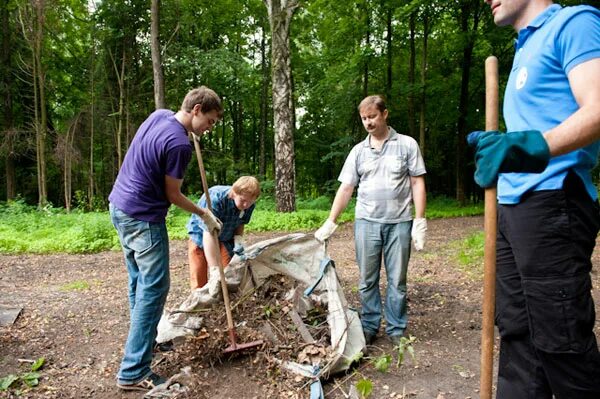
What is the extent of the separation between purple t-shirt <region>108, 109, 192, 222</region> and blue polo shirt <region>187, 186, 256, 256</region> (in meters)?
0.68

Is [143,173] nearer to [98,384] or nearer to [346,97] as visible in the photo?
[98,384]

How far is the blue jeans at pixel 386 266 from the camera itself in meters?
2.99

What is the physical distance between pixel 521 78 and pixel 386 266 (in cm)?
186

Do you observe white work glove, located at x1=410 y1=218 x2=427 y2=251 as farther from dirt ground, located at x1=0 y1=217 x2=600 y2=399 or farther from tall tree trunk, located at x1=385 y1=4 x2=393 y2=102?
tall tree trunk, located at x1=385 y1=4 x2=393 y2=102

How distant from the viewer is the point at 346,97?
52.2 ft

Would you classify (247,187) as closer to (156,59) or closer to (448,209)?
(156,59)

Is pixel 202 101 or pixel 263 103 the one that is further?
pixel 263 103

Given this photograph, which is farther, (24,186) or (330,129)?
(330,129)

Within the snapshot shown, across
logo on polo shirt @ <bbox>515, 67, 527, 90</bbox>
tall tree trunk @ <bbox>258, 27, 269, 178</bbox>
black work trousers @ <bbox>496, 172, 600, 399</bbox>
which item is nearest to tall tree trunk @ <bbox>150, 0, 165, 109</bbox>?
tall tree trunk @ <bbox>258, 27, 269, 178</bbox>

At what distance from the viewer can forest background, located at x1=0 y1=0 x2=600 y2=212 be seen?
12.5m

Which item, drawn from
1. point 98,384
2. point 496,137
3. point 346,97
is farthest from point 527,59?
point 346,97

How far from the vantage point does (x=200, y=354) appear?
2727mm

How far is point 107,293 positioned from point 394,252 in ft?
10.9

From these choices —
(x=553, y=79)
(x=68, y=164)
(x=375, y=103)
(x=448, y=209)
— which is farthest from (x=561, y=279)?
(x=68, y=164)
